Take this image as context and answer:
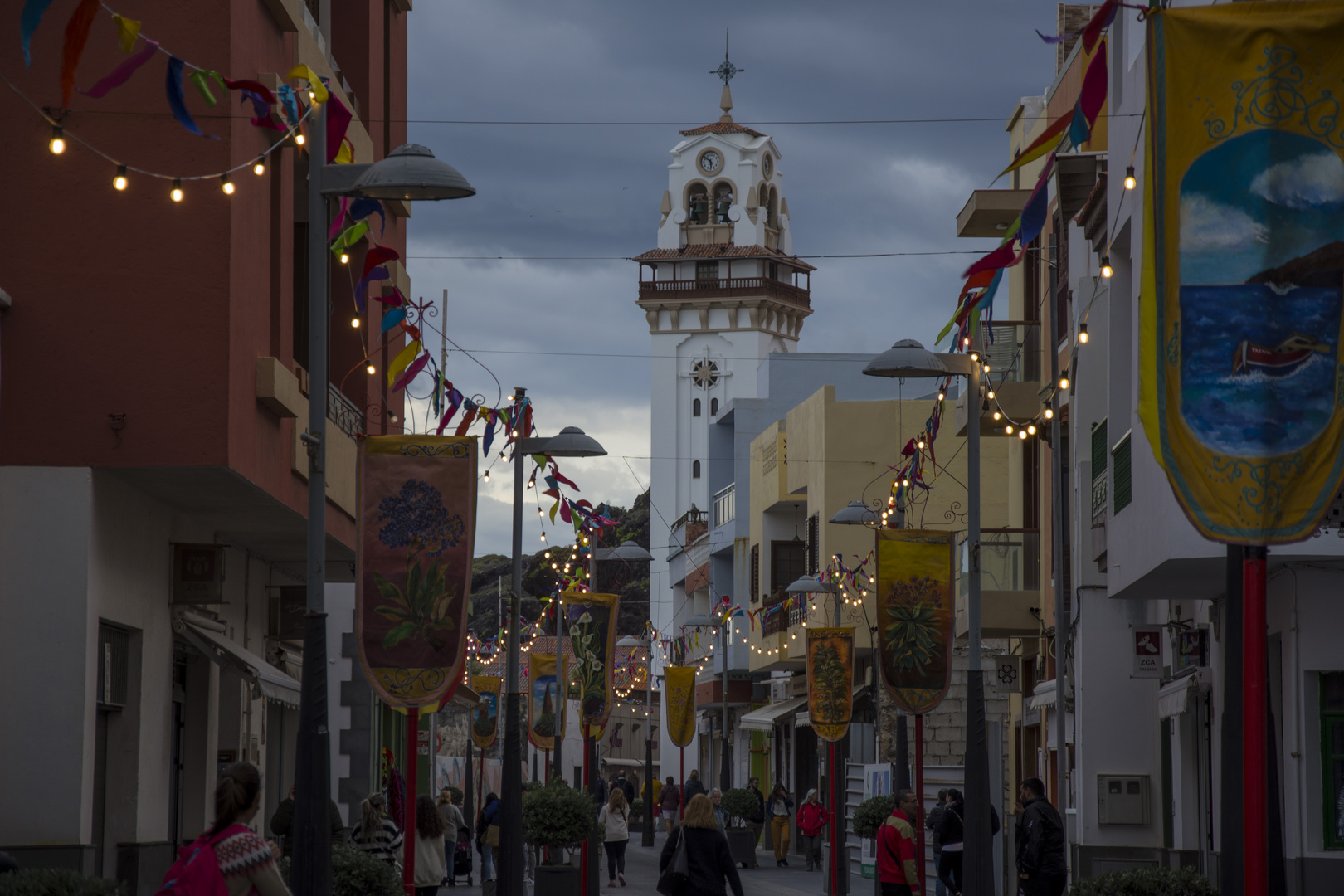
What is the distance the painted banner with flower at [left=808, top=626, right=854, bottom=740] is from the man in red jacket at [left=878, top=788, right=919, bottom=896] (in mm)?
7485

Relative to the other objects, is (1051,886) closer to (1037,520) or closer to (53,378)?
(53,378)

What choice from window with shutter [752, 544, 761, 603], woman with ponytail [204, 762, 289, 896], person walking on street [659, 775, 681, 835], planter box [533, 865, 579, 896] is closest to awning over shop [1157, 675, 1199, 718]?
planter box [533, 865, 579, 896]

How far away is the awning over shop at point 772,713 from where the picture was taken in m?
50.2

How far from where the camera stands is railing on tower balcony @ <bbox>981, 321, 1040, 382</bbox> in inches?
1204

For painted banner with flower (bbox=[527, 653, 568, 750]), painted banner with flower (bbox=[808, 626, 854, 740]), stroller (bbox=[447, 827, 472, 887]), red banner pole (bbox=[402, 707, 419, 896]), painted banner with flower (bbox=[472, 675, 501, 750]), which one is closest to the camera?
red banner pole (bbox=[402, 707, 419, 896])

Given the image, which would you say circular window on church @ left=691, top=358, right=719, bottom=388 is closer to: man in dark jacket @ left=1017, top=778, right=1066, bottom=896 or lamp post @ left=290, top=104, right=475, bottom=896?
man in dark jacket @ left=1017, top=778, right=1066, bottom=896

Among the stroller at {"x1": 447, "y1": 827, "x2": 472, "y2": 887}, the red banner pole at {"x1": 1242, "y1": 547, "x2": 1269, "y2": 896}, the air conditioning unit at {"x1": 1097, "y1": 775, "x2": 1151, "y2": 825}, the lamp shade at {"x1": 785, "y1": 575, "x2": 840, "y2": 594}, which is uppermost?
the lamp shade at {"x1": 785, "y1": 575, "x2": 840, "y2": 594}

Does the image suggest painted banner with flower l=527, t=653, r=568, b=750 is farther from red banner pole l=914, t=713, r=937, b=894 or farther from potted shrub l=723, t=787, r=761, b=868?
red banner pole l=914, t=713, r=937, b=894

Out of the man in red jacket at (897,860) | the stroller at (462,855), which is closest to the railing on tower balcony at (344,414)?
the man in red jacket at (897,860)

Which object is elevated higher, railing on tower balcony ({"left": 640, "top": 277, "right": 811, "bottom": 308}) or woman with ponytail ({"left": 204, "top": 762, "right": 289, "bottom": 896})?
railing on tower balcony ({"left": 640, "top": 277, "right": 811, "bottom": 308})

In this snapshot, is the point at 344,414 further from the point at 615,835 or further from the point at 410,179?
the point at 615,835

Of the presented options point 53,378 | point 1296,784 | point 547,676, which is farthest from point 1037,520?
point 53,378

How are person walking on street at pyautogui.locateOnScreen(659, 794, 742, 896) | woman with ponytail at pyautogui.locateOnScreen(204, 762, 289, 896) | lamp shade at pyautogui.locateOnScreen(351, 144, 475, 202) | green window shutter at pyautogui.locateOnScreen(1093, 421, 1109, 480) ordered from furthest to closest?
green window shutter at pyautogui.locateOnScreen(1093, 421, 1109, 480)
person walking on street at pyautogui.locateOnScreen(659, 794, 742, 896)
lamp shade at pyautogui.locateOnScreen(351, 144, 475, 202)
woman with ponytail at pyautogui.locateOnScreen(204, 762, 289, 896)

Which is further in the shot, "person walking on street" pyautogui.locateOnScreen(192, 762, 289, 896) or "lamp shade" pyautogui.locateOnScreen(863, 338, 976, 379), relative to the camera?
"lamp shade" pyautogui.locateOnScreen(863, 338, 976, 379)
